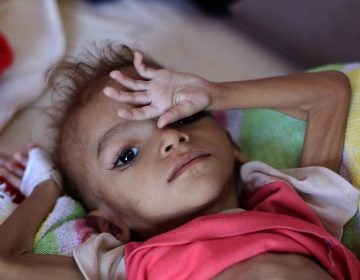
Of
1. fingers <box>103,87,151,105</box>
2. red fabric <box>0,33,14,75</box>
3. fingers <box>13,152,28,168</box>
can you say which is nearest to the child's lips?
fingers <box>103,87,151,105</box>

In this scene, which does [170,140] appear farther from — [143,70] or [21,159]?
[21,159]

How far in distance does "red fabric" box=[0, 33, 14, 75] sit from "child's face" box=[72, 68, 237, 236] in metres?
0.48

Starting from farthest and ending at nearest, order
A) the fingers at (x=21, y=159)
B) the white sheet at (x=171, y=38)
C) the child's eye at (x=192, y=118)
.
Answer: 1. the white sheet at (x=171, y=38)
2. the fingers at (x=21, y=159)
3. the child's eye at (x=192, y=118)

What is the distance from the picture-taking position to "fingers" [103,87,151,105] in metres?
0.84

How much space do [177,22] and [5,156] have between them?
64 centimetres

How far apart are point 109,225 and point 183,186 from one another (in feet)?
0.61

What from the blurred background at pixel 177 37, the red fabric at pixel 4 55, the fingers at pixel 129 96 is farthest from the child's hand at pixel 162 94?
the red fabric at pixel 4 55

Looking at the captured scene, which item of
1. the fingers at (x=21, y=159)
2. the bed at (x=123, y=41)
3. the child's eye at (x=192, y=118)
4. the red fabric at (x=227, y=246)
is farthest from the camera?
the bed at (x=123, y=41)

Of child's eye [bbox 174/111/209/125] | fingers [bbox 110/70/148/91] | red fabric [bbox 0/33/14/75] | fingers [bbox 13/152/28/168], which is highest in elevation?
fingers [bbox 110/70/148/91]

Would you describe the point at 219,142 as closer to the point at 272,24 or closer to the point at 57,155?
the point at 57,155

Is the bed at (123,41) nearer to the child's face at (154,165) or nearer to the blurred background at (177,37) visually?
the blurred background at (177,37)

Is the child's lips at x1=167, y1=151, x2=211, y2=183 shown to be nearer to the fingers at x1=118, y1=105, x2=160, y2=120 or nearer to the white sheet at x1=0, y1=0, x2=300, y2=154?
the fingers at x1=118, y1=105, x2=160, y2=120

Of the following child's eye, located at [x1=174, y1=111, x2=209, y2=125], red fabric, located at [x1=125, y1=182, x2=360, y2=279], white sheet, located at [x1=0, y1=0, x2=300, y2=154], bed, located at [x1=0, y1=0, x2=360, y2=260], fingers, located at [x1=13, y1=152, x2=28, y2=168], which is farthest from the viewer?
white sheet, located at [x1=0, y1=0, x2=300, y2=154]

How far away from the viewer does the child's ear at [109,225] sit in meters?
0.94
